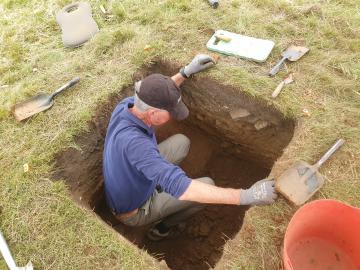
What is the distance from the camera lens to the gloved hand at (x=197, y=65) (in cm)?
391

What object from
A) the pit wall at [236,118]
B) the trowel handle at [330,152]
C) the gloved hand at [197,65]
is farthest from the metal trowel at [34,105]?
the trowel handle at [330,152]

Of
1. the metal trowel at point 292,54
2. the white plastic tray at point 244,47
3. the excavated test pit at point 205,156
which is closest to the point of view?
the excavated test pit at point 205,156

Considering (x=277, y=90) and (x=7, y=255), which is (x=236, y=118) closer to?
(x=277, y=90)

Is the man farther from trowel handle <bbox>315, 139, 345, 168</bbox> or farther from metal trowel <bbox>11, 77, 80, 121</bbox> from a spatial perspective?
metal trowel <bbox>11, 77, 80, 121</bbox>

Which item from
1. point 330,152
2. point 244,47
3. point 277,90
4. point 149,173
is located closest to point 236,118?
point 277,90

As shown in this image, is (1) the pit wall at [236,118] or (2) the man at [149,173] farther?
(1) the pit wall at [236,118]

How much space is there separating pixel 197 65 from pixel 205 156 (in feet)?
4.01

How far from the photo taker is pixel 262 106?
3775 mm

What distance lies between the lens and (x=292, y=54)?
413cm

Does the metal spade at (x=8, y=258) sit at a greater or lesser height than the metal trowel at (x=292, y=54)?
lesser

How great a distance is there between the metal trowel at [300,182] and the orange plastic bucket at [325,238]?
244 mm

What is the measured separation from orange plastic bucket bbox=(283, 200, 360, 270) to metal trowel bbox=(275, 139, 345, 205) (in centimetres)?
24

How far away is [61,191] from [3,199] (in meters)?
0.51

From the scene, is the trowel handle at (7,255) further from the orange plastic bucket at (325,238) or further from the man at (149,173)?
→ the orange plastic bucket at (325,238)
